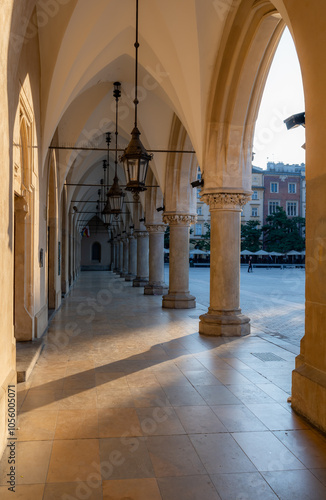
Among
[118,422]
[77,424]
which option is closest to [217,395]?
[118,422]

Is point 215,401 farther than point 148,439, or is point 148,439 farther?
point 215,401

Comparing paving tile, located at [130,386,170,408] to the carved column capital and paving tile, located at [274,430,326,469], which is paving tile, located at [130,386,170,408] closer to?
paving tile, located at [274,430,326,469]

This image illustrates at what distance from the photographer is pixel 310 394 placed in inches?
177

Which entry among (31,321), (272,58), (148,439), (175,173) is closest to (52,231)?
(175,173)

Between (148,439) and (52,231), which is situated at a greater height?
(52,231)

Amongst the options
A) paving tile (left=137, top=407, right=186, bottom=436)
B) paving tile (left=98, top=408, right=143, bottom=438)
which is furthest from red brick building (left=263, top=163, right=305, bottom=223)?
paving tile (left=98, top=408, right=143, bottom=438)

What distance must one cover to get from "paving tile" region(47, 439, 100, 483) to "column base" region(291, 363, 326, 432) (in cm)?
212

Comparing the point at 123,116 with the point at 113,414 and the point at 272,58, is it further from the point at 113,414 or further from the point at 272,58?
the point at 113,414

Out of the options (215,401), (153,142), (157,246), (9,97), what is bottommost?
(215,401)

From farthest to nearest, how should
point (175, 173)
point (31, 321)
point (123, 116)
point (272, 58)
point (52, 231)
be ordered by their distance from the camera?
1. point (123, 116)
2. point (175, 173)
3. point (52, 231)
4. point (272, 58)
5. point (31, 321)

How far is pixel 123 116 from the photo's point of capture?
15.6m

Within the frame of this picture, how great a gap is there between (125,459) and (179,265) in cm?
1049

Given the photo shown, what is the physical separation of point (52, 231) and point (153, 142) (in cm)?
452

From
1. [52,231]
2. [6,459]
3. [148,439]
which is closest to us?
[6,459]
